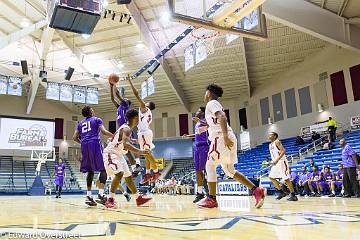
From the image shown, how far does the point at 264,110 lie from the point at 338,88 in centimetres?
542

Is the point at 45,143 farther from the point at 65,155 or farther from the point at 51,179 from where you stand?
the point at 65,155

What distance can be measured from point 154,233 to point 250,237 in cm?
62

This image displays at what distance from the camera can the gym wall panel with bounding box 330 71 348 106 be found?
18078 millimetres

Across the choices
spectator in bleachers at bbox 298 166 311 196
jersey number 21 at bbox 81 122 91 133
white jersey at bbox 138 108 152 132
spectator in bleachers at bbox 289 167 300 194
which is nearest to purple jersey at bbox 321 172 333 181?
spectator in bleachers at bbox 298 166 311 196

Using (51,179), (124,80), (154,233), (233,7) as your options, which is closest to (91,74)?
(124,80)

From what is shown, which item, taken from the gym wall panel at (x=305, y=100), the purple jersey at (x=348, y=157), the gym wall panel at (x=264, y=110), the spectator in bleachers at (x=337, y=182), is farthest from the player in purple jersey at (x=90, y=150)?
the gym wall panel at (x=264, y=110)

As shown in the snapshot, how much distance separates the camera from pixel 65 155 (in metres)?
27.0

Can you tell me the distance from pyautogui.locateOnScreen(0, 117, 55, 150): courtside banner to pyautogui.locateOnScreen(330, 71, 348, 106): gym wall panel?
1758 centimetres

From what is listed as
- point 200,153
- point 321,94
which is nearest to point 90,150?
point 200,153

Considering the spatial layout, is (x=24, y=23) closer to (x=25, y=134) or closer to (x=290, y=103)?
(x=25, y=134)

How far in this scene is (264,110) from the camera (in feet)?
74.9

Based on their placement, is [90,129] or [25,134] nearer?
[90,129]

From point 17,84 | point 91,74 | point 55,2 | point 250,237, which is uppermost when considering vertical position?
point 91,74

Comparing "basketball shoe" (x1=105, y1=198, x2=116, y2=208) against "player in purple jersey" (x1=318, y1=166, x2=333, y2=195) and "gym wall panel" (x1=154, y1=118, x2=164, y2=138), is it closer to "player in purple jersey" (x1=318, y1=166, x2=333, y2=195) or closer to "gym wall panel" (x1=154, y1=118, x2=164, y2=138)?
"player in purple jersey" (x1=318, y1=166, x2=333, y2=195)
